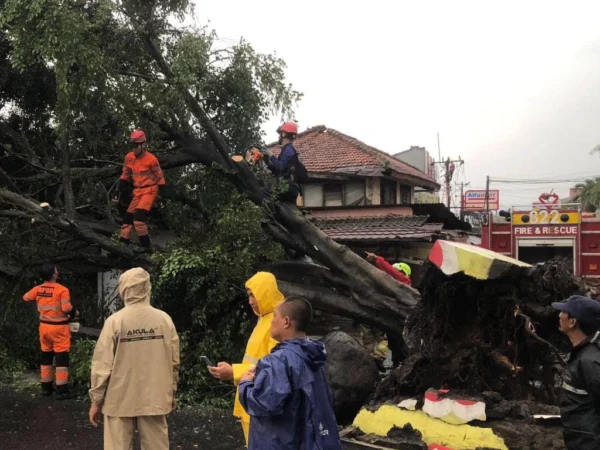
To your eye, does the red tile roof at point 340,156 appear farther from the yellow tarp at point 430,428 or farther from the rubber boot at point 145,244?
the yellow tarp at point 430,428

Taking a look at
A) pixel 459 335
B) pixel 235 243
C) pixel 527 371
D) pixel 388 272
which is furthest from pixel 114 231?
pixel 527 371

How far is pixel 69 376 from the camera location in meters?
7.24

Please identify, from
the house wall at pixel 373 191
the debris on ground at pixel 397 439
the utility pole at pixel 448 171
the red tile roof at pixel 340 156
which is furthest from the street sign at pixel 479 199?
the debris on ground at pixel 397 439

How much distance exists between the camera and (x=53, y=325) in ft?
23.1

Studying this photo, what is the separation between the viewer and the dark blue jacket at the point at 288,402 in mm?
2406

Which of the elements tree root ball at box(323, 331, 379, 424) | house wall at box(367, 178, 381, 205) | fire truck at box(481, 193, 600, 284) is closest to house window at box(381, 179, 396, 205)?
house wall at box(367, 178, 381, 205)

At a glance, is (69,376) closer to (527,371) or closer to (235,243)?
(235,243)

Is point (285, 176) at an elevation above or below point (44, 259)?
above

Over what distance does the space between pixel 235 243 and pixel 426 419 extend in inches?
126

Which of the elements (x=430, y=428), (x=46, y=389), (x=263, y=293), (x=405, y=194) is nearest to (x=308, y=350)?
(x=263, y=293)

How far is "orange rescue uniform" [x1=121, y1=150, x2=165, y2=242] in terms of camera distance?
6.88m

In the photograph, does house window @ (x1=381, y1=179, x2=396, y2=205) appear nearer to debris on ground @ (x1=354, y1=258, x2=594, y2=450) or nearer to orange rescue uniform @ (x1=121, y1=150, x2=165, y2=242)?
orange rescue uniform @ (x1=121, y1=150, x2=165, y2=242)

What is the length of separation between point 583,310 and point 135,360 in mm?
2848

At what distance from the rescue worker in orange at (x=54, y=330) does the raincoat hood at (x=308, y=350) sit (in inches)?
209
